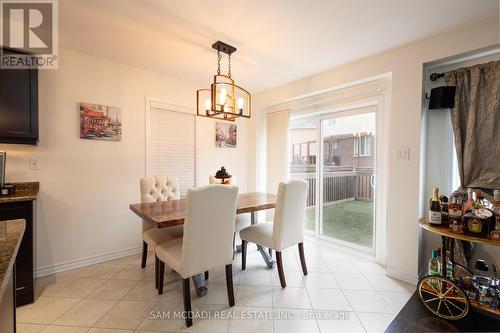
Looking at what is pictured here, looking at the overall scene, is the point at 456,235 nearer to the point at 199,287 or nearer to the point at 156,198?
the point at 199,287

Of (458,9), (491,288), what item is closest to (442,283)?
(491,288)

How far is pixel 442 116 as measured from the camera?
2.26 metres

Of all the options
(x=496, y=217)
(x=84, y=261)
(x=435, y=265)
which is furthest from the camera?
(x=84, y=261)

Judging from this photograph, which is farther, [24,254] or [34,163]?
[34,163]

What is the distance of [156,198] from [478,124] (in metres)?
3.33

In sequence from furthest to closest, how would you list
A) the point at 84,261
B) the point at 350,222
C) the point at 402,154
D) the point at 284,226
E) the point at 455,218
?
the point at 350,222
the point at 84,261
the point at 402,154
the point at 284,226
the point at 455,218

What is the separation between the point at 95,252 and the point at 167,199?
1054 mm

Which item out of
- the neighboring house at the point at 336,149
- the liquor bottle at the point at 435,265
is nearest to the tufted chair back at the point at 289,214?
the liquor bottle at the point at 435,265

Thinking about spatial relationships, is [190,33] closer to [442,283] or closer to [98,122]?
[98,122]

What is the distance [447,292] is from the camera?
5.51 ft

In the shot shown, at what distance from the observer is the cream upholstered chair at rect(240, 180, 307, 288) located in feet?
7.18

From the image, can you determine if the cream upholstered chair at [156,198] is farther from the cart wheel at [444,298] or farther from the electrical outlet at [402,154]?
the electrical outlet at [402,154]

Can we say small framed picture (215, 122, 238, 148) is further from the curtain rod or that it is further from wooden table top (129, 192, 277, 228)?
the curtain rod
